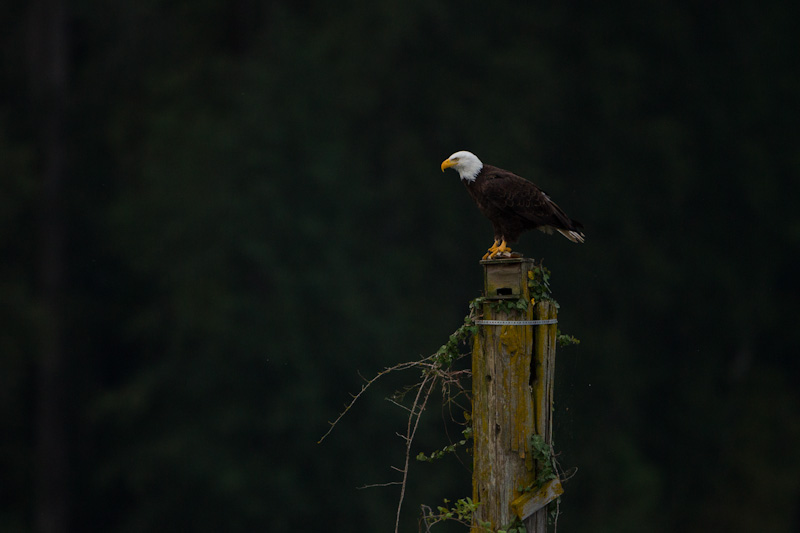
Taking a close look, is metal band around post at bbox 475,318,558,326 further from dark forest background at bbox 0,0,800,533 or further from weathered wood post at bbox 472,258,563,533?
dark forest background at bbox 0,0,800,533

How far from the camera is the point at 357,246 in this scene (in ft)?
50.5

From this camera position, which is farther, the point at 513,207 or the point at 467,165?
the point at 467,165

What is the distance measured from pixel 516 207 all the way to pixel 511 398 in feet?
3.99

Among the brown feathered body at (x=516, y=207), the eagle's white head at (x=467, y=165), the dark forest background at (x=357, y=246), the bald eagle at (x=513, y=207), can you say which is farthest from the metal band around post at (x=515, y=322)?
the dark forest background at (x=357, y=246)

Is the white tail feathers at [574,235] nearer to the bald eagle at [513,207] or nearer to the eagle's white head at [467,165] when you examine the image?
the bald eagle at [513,207]

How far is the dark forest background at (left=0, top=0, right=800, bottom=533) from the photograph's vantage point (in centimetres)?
1443

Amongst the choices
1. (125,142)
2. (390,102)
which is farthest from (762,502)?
(125,142)

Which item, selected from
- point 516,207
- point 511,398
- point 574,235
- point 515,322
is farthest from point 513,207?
point 511,398

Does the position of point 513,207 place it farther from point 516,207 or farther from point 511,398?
point 511,398

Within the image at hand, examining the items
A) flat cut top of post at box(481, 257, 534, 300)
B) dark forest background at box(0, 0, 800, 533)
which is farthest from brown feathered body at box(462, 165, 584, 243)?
dark forest background at box(0, 0, 800, 533)

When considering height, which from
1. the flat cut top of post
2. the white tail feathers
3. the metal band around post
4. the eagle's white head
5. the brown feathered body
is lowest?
the metal band around post

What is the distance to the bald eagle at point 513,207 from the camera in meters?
4.86

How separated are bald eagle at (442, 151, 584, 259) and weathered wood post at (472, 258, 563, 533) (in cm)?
78

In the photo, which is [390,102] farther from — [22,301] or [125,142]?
[22,301]
